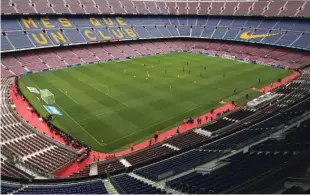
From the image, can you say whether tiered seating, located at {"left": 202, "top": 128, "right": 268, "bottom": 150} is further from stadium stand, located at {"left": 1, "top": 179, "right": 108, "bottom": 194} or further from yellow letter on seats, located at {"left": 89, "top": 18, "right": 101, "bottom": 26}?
yellow letter on seats, located at {"left": 89, "top": 18, "right": 101, "bottom": 26}

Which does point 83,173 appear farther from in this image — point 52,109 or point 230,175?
point 52,109

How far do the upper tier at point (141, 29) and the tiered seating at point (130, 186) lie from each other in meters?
45.9

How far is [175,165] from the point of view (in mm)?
20406

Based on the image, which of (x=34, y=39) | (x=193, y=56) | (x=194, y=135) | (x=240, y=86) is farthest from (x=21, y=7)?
(x=194, y=135)

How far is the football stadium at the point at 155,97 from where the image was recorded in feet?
60.6

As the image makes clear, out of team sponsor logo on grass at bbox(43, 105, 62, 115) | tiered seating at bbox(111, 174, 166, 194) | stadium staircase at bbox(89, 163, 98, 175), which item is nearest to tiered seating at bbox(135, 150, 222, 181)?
tiered seating at bbox(111, 174, 166, 194)

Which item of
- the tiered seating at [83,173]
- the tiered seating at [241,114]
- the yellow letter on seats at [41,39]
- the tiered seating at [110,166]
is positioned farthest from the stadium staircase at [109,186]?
the yellow letter on seats at [41,39]

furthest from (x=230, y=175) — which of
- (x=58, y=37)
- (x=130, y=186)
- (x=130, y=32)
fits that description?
(x=130, y=32)

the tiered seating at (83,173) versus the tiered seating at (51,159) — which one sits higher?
the tiered seating at (51,159)

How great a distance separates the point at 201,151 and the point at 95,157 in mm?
9540

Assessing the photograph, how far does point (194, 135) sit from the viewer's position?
96.4ft

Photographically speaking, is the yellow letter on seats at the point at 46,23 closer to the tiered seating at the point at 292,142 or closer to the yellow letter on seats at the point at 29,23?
the yellow letter on seats at the point at 29,23

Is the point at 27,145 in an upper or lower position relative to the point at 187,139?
lower

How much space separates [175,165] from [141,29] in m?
62.0
